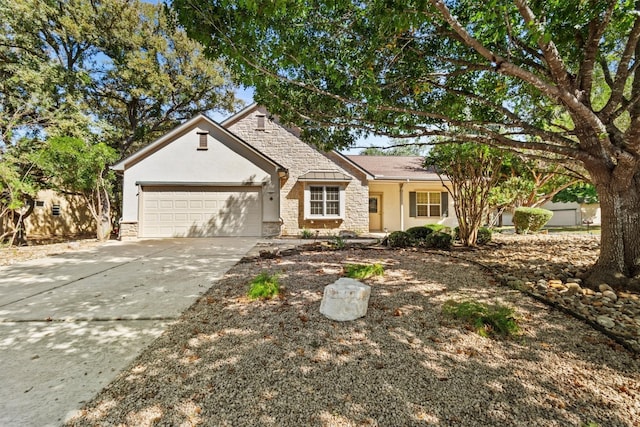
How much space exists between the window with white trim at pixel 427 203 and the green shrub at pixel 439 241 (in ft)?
23.4

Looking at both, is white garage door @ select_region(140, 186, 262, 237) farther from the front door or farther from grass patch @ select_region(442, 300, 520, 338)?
grass patch @ select_region(442, 300, 520, 338)

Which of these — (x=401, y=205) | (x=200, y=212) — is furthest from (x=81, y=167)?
(x=401, y=205)

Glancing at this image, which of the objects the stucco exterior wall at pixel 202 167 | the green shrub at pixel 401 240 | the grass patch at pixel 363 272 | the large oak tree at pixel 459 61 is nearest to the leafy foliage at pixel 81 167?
the stucco exterior wall at pixel 202 167

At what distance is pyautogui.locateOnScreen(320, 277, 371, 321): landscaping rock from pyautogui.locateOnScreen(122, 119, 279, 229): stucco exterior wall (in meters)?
8.82

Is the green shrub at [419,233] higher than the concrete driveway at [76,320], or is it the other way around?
the green shrub at [419,233]

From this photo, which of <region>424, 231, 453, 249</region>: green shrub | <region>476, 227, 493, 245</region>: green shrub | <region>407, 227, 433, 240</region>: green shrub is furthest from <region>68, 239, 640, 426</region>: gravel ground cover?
<region>476, 227, 493, 245</region>: green shrub

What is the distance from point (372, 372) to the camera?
2.25m

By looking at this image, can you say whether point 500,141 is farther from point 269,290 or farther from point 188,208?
point 188,208

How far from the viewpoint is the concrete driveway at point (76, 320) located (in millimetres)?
2066

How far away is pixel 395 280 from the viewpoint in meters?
4.46

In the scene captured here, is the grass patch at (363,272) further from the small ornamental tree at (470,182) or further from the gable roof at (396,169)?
the gable roof at (396,169)

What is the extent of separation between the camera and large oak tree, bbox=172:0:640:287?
3.32m

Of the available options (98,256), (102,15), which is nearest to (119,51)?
(102,15)

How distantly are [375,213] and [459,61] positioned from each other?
10.4 metres
